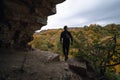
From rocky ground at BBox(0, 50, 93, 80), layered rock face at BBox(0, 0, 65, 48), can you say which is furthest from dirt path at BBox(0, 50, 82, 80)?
layered rock face at BBox(0, 0, 65, 48)

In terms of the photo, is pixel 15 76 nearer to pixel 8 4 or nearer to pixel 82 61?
pixel 8 4

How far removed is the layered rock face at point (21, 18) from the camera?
578 inches

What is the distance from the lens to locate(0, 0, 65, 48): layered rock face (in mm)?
14669

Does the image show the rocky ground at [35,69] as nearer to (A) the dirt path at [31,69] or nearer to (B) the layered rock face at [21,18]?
(A) the dirt path at [31,69]

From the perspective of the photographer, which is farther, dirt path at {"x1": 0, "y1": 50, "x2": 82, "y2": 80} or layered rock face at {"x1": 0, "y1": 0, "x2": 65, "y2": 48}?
layered rock face at {"x1": 0, "y1": 0, "x2": 65, "y2": 48}

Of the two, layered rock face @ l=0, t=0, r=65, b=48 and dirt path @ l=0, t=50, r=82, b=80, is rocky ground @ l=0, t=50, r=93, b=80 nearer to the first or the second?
dirt path @ l=0, t=50, r=82, b=80

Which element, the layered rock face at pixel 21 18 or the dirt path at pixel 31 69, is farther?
the layered rock face at pixel 21 18

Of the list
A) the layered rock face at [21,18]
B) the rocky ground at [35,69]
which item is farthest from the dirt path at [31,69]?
the layered rock face at [21,18]

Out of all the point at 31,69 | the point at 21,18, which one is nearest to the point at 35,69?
the point at 31,69

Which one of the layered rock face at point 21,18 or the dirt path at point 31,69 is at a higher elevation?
the layered rock face at point 21,18

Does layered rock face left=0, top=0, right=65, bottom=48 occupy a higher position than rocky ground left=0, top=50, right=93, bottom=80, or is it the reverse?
layered rock face left=0, top=0, right=65, bottom=48

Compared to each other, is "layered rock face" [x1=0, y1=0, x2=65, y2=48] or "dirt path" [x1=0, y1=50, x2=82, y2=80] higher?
"layered rock face" [x1=0, y1=0, x2=65, y2=48]

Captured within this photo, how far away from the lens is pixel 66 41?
52.3 feet

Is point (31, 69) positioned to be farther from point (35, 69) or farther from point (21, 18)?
point (21, 18)
